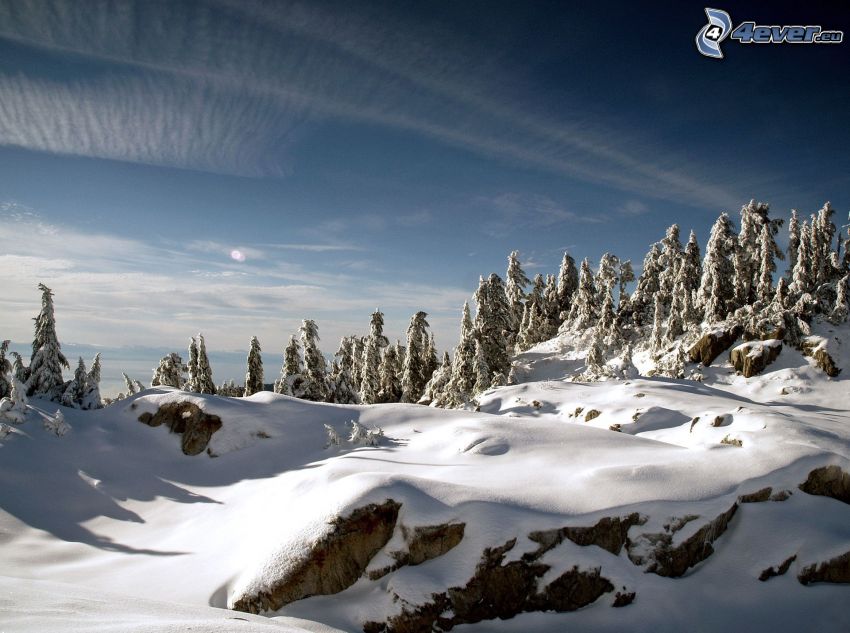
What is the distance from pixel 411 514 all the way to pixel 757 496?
9.33 metres

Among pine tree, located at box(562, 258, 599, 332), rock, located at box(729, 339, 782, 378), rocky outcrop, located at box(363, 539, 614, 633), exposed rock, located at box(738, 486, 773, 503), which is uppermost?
pine tree, located at box(562, 258, 599, 332)

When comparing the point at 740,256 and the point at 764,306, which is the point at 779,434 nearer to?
the point at 764,306

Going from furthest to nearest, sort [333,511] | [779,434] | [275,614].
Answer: [779,434]
[333,511]
[275,614]

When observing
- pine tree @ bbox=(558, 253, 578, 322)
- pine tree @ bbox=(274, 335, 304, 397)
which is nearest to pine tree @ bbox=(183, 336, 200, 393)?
pine tree @ bbox=(274, 335, 304, 397)

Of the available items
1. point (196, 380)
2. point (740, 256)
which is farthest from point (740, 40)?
point (196, 380)

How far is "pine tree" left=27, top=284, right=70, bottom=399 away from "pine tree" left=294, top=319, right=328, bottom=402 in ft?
55.0

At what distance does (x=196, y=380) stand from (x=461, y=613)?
46068 millimetres

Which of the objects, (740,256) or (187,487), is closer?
(187,487)

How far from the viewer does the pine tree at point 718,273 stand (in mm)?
43250

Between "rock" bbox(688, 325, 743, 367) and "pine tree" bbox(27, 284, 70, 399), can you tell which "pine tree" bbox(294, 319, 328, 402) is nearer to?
"pine tree" bbox(27, 284, 70, 399)

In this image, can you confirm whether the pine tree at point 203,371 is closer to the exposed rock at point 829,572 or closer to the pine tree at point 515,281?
the pine tree at point 515,281

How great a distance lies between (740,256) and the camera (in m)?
44.4

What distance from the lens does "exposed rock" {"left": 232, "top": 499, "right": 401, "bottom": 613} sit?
9.01m

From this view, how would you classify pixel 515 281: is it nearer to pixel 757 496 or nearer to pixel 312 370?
pixel 312 370
